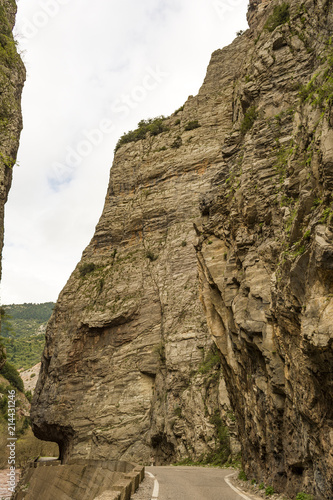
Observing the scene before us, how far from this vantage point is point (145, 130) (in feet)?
189

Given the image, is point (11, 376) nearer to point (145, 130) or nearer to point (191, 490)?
point (145, 130)

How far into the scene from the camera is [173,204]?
46.4m

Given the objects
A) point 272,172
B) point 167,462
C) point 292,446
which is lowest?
point 167,462

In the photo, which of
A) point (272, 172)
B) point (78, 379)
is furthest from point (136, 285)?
point (272, 172)

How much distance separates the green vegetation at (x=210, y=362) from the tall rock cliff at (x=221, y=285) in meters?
0.12

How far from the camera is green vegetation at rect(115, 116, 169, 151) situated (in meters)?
56.0

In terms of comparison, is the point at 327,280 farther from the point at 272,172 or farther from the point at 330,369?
the point at 272,172

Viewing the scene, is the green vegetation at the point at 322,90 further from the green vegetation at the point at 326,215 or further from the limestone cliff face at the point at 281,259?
the green vegetation at the point at 326,215

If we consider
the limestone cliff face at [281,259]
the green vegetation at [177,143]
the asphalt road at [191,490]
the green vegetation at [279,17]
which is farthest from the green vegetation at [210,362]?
the green vegetation at [177,143]

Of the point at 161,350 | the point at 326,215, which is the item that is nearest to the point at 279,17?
the point at 326,215

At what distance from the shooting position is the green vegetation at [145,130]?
5600 centimetres

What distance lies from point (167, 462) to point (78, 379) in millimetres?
13474

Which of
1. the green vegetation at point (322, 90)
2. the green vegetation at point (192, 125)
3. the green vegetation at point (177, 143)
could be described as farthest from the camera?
the green vegetation at point (192, 125)

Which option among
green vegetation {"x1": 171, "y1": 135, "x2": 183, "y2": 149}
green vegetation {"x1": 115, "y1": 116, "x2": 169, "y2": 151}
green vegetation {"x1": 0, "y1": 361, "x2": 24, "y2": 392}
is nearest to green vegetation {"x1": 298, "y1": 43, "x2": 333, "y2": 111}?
green vegetation {"x1": 171, "y1": 135, "x2": 183, "y2": 149}
